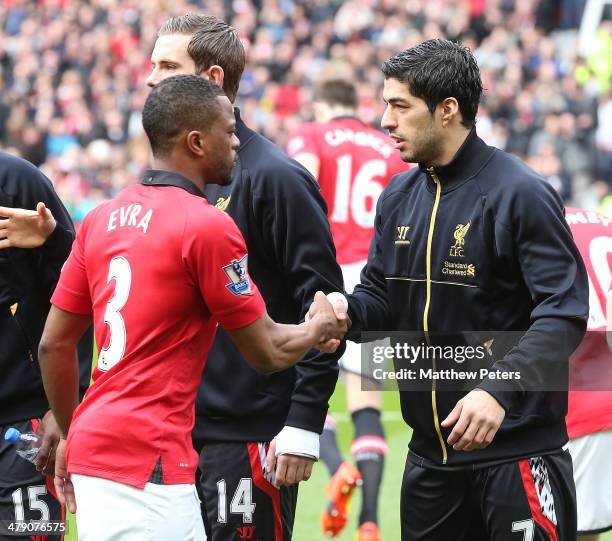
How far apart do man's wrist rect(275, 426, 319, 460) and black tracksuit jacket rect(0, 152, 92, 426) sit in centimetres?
73

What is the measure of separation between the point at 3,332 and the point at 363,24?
710 inches

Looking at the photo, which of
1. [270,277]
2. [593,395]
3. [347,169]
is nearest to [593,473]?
[593,395]

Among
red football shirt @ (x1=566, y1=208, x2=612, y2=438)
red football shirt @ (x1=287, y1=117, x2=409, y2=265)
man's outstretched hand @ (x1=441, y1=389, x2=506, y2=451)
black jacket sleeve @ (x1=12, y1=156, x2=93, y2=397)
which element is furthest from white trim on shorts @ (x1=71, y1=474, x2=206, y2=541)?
red football shirt @ (x1=287, y1=117, x2=409, y2=265)

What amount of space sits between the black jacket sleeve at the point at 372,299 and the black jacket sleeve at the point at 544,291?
0.60m

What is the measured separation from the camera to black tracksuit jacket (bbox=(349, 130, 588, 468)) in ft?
12.3

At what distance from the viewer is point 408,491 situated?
4211 millimetres

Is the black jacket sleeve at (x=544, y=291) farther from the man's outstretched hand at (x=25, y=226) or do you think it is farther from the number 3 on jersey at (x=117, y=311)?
Result: the man's outstretched hand at (x=25, y=226)

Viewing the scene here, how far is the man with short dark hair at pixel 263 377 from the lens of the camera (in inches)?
161

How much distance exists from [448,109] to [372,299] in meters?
0.72

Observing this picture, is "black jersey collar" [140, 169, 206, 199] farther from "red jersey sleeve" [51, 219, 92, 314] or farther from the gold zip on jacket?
the gold zip on jacket

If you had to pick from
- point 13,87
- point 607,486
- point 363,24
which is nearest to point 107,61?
point 13,87

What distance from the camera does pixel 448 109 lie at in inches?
159

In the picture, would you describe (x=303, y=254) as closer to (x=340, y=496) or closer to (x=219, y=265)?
(x=219, y=265)

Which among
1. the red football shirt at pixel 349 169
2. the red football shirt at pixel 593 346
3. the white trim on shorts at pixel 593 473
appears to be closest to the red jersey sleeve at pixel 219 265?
the red football shirt at pixel 593 346
